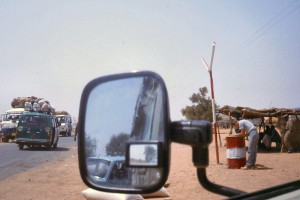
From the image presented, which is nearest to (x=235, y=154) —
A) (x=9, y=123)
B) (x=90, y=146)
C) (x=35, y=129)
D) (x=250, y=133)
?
(x=250, y=133)

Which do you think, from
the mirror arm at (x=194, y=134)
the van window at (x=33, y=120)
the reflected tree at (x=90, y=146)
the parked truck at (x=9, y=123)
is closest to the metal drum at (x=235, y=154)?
the reflected tree at (x=90, y=146)

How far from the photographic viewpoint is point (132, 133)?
130cm

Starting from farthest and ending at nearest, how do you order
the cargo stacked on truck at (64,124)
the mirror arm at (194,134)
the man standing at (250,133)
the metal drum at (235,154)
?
the cargo stacked on truck at (64,124) < the metal drum at (235,154) < the man standing at (250,133) < the mirror arm at (194,134)

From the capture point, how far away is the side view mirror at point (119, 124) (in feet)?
4.00

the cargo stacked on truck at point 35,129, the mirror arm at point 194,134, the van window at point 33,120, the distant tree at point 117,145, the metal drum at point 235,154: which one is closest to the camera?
the mirror arm at point 194,134

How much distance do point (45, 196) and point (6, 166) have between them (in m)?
6.21

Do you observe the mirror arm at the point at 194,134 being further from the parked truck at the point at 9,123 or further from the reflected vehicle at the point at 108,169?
the parked truck at the point at 9,123

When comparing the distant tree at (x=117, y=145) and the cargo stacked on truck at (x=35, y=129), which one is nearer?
the distant tree at (x=117, y=145)

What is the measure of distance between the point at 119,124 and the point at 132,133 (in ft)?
0.32


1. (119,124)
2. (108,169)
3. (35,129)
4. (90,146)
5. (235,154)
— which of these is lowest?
(235,154)

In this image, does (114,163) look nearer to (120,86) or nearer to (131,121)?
(131,121)

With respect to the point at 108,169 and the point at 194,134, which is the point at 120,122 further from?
the point at 194,134

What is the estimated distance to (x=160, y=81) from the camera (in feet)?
3.74

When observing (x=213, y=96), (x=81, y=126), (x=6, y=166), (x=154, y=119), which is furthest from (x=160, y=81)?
(x=6, y=166)
